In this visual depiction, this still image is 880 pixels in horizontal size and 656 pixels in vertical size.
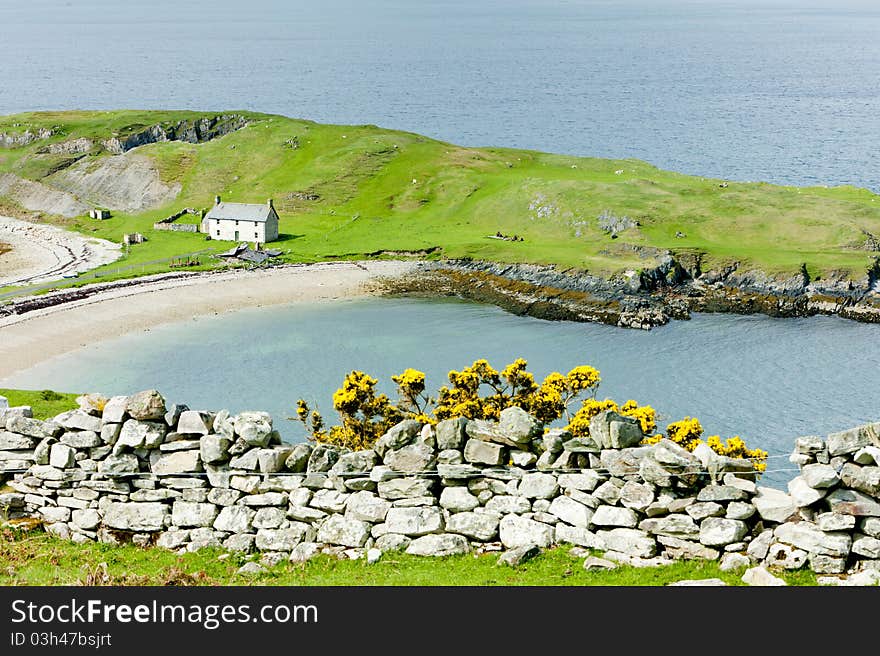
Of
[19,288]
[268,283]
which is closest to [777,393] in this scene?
[268,283]

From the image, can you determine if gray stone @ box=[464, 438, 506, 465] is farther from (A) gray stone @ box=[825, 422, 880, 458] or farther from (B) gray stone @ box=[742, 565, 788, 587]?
(A) gray stone @ box=[825, 422, 880, 458]

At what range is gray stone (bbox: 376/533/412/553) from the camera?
18625 millimetres

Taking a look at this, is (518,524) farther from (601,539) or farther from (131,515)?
(131,515)

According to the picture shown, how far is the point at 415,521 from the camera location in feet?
61.8

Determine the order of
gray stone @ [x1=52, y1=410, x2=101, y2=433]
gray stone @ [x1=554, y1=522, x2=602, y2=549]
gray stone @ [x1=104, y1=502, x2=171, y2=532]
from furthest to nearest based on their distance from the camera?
1. gray stone @ [x1=52, y1=410, x2=101, y2=433]
2. gray stone @ [x1=104, y1=502, x2=171, y2=532]
3. gray stone @ [x1=554, y1=522, x2=602, y2=549]

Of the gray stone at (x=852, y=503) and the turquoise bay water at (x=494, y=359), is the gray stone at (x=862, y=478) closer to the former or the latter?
the gray stone at (x=852, y=503)

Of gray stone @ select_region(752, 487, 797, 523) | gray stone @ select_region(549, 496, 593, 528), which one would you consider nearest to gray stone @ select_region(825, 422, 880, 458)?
gray stone @ select_region(752, 487, 797, 523)

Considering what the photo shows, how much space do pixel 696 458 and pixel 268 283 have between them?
88331 mm

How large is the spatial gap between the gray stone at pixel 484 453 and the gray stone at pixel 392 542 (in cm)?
212

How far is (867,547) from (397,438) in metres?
9.38

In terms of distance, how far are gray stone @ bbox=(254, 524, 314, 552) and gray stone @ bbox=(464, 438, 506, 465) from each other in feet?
12.3

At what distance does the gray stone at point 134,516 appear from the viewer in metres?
20.0

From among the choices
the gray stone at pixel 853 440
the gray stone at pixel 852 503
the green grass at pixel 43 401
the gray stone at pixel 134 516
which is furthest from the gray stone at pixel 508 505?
the green grass at pixel 43 401

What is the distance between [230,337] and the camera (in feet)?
281
